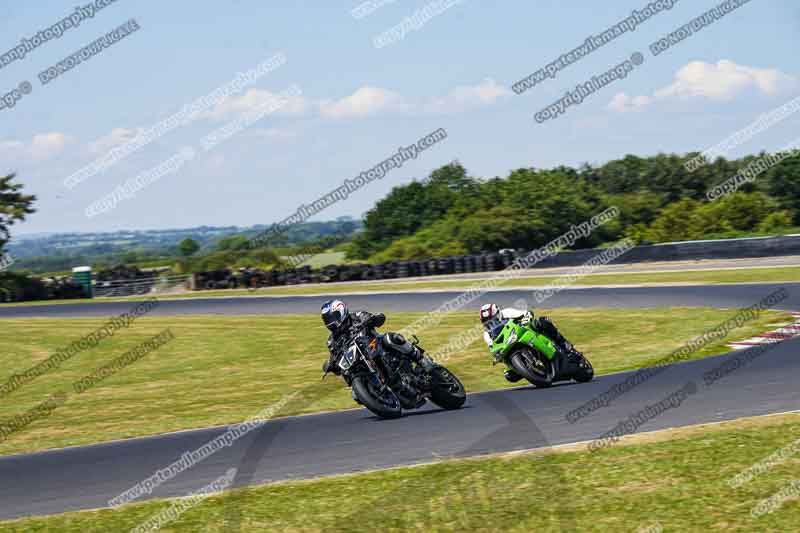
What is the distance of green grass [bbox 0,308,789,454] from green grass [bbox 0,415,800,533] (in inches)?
194

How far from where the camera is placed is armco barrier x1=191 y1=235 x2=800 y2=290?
36.2 metres

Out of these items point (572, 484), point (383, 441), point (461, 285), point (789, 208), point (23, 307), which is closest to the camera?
point (572, 484)

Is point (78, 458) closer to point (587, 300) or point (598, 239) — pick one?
point (587, 300)

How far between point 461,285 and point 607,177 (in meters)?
43.7

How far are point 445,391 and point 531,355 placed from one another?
198cm

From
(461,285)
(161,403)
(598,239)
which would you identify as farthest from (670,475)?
(598,239)

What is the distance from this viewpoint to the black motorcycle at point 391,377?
11641 mm

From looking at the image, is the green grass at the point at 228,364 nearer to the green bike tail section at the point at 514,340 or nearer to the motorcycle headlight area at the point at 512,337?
the green bike tail section at the point at 514,340

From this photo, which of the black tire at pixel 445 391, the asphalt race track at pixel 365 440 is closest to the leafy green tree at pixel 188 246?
the asphalt race track at pixel 365 440

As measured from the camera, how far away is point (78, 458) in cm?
1120

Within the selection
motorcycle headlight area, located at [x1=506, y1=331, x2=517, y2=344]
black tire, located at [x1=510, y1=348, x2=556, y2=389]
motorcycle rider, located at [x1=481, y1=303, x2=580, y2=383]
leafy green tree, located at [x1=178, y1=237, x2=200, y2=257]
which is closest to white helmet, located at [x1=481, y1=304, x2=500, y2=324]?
motorcycle rider, located at [x1=481, y1=303, x2=580, y2=383]

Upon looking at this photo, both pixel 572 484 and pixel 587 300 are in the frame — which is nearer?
pixel 572 484

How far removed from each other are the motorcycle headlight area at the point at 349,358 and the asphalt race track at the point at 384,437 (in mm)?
738

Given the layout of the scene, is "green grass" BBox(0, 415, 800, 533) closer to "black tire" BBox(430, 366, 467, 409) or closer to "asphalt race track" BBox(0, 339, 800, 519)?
"asphalt race track" BBox(0, 339, 800, 519)
